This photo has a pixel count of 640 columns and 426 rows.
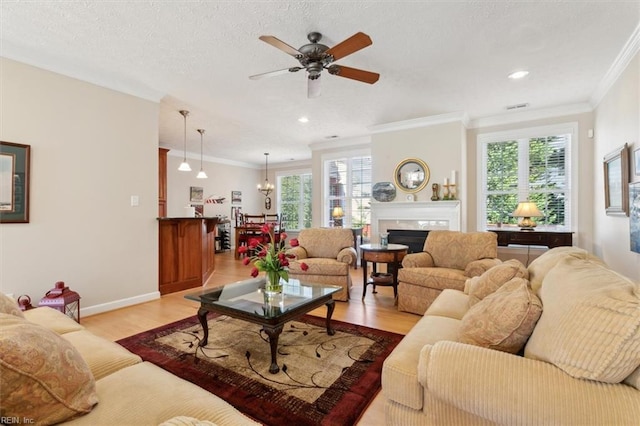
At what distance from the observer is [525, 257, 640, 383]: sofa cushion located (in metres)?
0.94

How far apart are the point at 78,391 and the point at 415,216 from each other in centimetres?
495

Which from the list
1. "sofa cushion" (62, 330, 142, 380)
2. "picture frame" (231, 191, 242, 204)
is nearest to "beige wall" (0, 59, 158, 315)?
"sofa cushion" (62, 330, 142, 380)

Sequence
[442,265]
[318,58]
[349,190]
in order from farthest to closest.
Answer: [349,190], [442,265], [318,58]

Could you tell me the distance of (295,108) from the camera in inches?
181

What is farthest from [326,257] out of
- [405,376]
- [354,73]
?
[405,376]

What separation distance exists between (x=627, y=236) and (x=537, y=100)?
2210 millimetres

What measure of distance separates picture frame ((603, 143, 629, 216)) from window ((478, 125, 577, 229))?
1005 mm

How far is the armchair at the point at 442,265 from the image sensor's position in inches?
122

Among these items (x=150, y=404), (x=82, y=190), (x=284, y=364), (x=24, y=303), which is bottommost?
(x=284, y=364)

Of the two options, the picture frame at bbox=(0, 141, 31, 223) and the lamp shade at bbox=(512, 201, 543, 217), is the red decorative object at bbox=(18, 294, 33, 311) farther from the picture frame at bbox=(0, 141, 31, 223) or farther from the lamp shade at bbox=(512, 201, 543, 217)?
the lamp shade at bbox=(512, 201, 543, 217)

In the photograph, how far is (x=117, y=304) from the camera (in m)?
3.52

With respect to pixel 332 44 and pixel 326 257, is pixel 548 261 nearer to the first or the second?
pixel 332 44

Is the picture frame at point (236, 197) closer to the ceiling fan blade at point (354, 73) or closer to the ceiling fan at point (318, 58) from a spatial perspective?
the ceiling fan at point (318, 58)

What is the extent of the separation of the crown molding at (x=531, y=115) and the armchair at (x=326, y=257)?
303 centimetres
